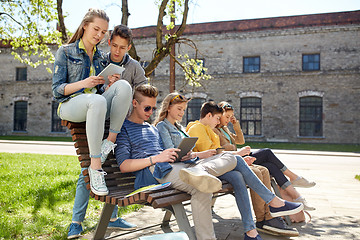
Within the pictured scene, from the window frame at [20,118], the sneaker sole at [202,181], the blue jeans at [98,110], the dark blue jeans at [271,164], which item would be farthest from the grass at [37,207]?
the window frame at [20,118]

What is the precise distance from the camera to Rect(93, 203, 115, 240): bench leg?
2.93 meters

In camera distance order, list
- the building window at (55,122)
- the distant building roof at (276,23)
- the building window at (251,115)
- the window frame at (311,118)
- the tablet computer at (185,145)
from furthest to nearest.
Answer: the building window at (55,122)
the building window at (251,115)
the window frame at (311,118)
the distant building roof at (276,23)
the tablet computer at (185,145)

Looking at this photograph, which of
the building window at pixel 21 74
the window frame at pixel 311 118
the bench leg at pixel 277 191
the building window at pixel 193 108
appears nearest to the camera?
the bench leg at pixel 277 191

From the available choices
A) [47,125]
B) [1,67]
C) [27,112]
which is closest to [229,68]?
[47,125]

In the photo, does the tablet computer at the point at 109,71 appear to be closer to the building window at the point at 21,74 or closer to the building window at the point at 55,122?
the building window at the point at 55,122

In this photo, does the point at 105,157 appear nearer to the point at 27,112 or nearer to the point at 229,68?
the point at 229,68

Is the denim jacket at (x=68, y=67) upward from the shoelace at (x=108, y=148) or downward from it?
upward

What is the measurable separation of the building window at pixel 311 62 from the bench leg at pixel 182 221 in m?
21.6

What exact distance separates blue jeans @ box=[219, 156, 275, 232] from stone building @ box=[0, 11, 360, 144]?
17.8m

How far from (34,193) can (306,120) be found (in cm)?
2019

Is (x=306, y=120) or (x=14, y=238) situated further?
(x=306, y=120)

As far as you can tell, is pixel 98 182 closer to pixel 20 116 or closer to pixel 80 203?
pixel 80 203

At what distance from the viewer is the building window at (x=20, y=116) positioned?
2812cm

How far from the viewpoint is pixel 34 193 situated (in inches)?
185
